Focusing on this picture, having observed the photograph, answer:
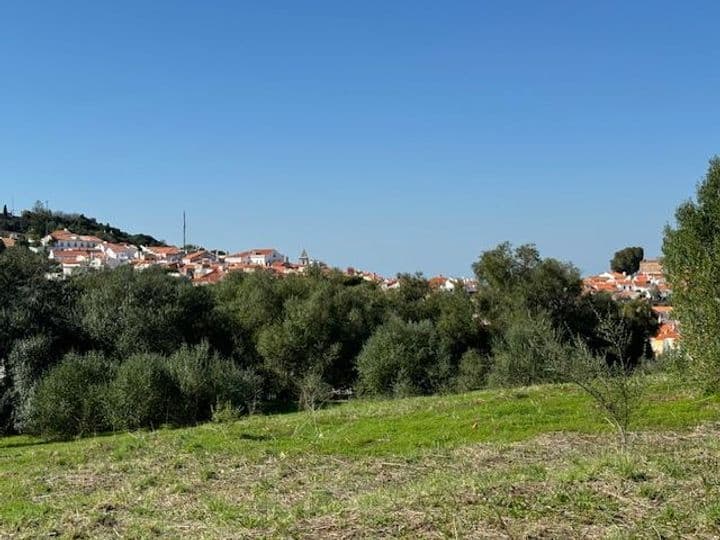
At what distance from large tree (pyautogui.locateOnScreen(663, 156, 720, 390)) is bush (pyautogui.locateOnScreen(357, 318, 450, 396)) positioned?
2418 centimetres

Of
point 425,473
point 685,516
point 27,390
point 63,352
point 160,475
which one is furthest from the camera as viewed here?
point 63,352

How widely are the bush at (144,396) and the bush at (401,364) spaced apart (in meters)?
13.1

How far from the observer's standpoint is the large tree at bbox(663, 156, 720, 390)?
1778cm

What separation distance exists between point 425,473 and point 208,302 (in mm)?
43371

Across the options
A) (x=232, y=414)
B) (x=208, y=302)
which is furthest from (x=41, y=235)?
(x=232, y=414)

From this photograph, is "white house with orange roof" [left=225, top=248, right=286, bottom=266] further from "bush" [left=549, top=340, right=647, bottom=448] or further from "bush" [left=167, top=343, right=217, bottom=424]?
"bush" [left=549, top=340, right=647, bottom=448]

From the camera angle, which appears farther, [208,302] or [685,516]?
[208,302]

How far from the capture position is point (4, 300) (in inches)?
1662

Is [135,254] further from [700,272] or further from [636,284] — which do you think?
[700,272]

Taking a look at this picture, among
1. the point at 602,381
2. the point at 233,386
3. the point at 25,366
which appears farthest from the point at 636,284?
the point at 602,381

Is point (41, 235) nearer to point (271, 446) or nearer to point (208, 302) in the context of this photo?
point (208, 302)

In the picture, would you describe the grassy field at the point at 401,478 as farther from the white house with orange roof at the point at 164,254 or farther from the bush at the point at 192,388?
the white house with orange roof at the point at 164,254

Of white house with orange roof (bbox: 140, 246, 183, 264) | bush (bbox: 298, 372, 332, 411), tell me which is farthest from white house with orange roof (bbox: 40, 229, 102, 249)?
bush (bbox: 298, 372, 332, 411)

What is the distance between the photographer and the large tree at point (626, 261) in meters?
160
